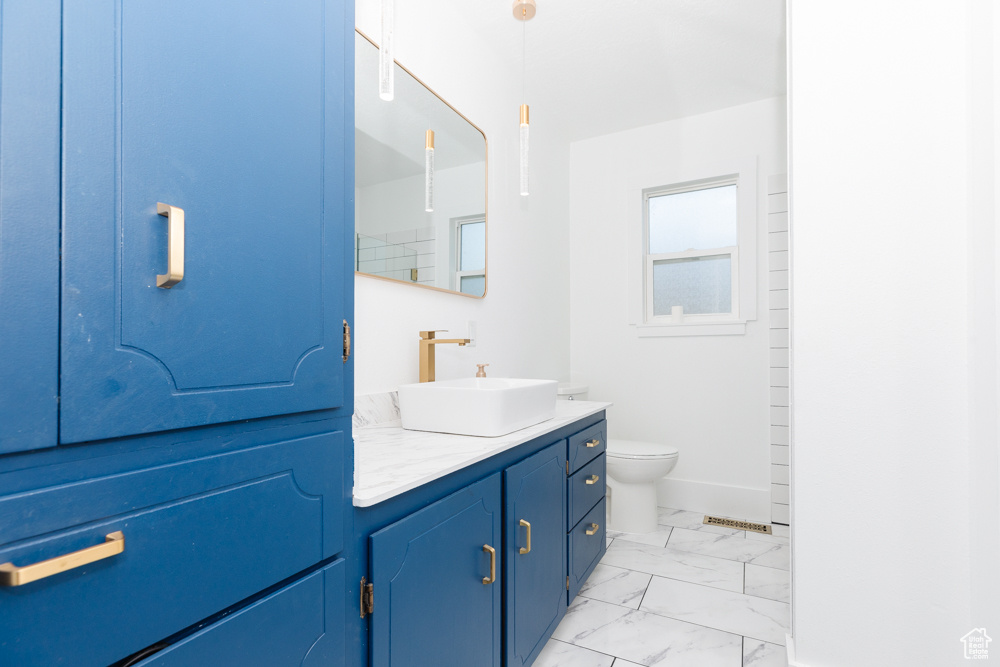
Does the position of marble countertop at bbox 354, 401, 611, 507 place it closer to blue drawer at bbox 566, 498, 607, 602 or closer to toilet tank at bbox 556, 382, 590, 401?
blue drawer at bbox 566, 498, 607, 602

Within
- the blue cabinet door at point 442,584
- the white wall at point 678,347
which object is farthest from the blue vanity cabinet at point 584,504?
the white wall at point 678,347

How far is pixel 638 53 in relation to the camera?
2.46 m

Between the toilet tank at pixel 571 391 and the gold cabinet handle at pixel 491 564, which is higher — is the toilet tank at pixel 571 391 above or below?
above

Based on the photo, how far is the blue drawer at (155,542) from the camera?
0.49 metres

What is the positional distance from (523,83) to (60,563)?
278cm

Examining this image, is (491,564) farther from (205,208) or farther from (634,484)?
(634,484)

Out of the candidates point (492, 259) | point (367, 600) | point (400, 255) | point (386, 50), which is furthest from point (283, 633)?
point (492, 259)

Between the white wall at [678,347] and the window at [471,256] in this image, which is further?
the white wall at [678,347]

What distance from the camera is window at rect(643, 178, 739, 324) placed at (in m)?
3.06

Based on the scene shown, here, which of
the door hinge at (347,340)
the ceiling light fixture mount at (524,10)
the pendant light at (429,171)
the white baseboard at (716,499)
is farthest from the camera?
the white baseboard at (716,499)

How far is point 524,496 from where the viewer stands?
143cm

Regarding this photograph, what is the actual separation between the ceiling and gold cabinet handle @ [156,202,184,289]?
1.88m

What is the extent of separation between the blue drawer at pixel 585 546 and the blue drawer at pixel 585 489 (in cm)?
4

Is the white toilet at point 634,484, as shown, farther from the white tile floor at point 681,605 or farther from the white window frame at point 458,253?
the white window frame at point 458,253
